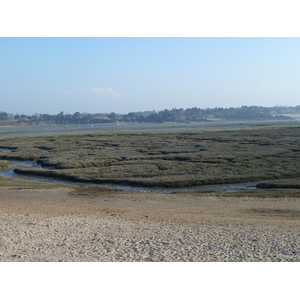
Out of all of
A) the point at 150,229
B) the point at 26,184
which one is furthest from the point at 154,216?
the point at 26,184

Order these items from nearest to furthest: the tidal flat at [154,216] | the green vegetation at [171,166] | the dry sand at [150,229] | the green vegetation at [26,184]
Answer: the dry sand at [150,229] → the tidal flat at [154,216] → the green vegetation at [26,184] → the green vegetation at [171,166]

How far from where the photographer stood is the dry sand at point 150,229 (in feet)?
44.9

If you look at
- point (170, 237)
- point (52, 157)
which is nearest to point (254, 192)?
point (170, 237)

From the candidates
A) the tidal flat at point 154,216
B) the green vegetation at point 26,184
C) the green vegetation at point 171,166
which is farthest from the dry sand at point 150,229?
the green vegetation at point 171,166

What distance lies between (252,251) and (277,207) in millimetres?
9490

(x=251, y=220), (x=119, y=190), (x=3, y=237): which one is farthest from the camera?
(x=119, y=190)

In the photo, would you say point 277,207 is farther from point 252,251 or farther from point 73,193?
point 73,193

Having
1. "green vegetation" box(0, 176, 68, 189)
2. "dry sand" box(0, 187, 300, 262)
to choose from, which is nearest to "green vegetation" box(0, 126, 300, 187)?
"green vegetation" box(0, 176, 68, 189)

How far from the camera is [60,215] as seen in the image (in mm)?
20516

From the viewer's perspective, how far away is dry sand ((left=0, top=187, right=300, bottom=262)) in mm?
13680

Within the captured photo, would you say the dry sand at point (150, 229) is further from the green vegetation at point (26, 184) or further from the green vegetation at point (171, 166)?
the green vegetation at point (171, 166)

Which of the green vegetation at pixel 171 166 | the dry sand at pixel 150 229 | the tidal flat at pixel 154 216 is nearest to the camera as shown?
the dry sand at pixel 150 229

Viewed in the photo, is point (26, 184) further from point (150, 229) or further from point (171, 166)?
point (150, 229)

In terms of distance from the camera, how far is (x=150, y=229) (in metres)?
17.3
